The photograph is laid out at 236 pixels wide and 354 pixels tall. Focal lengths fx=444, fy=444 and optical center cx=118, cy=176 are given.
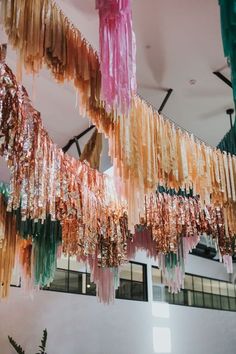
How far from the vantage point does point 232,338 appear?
43.7ft

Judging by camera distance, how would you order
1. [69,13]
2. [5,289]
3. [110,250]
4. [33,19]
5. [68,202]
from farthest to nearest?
[110,250]
[5,289]
[68,202]
[69,13]
[33,19]

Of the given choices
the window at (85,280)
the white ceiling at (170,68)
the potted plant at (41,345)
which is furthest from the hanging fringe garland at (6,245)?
the window at (85,280)

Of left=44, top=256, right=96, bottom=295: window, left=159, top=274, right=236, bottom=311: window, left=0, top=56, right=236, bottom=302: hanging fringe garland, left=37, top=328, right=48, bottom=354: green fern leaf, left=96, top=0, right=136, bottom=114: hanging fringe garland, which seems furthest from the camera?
left=159, top=274, right=236, bottom=311: window

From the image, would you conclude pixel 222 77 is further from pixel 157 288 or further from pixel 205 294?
pixel 205 294

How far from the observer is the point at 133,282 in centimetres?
1086

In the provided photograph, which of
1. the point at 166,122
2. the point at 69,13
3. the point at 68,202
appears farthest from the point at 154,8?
the point at 68,202

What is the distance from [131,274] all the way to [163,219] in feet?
18.6

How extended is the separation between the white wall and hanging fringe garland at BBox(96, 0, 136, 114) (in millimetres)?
6556

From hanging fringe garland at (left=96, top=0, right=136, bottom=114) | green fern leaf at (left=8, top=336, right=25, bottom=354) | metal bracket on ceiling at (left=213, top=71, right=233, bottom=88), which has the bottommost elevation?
green fern leaf at (left=8, top=336, right=25, bottom=354)

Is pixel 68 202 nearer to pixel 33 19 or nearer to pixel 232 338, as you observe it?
pixel 33 19

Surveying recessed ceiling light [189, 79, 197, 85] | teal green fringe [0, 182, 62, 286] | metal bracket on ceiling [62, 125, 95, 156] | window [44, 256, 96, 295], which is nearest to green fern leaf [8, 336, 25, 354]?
window [44, 256, 96, 295]

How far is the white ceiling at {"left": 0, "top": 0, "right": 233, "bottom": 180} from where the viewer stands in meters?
4.14

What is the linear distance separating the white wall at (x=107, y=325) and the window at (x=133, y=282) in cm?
19

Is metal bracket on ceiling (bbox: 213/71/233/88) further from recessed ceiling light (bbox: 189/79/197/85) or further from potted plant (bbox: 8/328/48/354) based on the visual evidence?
potted plant (bbox: 8/328/48/354)
